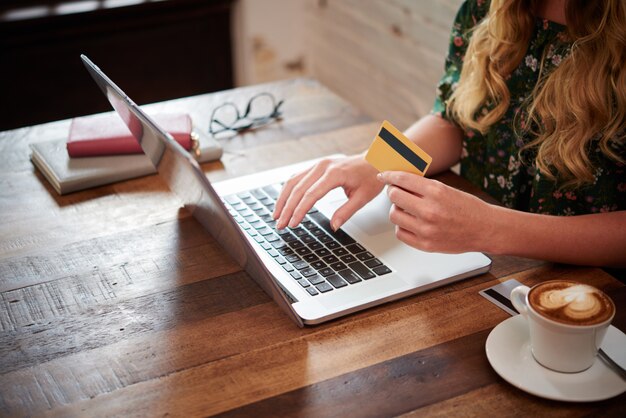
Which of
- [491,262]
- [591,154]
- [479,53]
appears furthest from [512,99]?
[491,262]

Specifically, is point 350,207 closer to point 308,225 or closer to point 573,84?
point 308,225

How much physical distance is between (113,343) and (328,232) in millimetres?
387

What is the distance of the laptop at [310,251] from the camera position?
1012 millimetres

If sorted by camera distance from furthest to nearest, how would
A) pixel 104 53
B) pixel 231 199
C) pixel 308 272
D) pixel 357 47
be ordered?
pixel 357 47, pixel 104 53, pixel 231 199, pixel 308 272

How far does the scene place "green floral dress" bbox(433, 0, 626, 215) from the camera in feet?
4.10

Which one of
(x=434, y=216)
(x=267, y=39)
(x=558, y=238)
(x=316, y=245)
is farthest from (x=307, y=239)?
(x=267, y=39)

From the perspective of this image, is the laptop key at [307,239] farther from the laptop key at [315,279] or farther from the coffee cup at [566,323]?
the coffee cup at [566,323]

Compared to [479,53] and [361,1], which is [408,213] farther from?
[361,1]

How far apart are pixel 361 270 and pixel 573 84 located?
475 mm

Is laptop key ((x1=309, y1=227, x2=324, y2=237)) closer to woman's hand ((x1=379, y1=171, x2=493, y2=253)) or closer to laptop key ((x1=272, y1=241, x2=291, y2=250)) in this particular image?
laptop key ((x1=272, y1=241, x2=291, y2=250))

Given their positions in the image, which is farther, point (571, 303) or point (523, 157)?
point (523, 157)

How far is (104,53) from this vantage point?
2.88 m

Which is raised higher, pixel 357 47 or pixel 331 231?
pixel 331 231

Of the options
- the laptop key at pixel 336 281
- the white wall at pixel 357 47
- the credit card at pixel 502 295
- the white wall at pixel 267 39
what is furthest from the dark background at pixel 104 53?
the credit card at pixel 502 295
